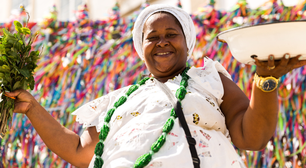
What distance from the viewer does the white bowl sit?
1.16m

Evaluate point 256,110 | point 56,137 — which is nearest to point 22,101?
point 56,137

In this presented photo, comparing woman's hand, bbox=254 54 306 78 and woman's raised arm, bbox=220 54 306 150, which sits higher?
woman's hand, bbox=254 54 306 78

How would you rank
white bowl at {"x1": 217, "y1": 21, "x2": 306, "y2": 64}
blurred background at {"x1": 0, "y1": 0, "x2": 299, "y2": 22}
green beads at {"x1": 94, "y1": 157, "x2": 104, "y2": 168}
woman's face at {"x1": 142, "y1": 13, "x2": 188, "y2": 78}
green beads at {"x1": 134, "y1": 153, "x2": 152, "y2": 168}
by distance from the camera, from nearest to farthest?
white bowl at {"x1": 217, "y1": 21, "x2": 306, "y2": 64}, green beads at {"x1": 134, "y1": 153, "x2": 152, "y2": 168}, green beads at {"x1": 94, "y1": 157, "x2": 104, "y2": 168}, woman's face at {"x1": 142, "y1": 13, "x2": 188, "y2": 78}, blurred background at {"x1": 0, "y1": 0, "x2": 299, "y2": 22}

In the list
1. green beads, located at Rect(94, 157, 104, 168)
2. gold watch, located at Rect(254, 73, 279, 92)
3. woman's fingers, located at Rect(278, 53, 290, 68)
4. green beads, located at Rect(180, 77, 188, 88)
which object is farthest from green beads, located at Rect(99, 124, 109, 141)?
woman's fingers, located at Rect(278, 53, 290, 68)

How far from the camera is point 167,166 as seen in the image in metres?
1.25

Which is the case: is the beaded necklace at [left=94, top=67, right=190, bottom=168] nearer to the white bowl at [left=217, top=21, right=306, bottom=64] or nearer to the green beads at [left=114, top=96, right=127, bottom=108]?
the green beads at [left=114, top=96, right=127, bottom=108]

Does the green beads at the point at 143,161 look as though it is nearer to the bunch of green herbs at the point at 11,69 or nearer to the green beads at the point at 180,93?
A: the green beads at the point at 180,93

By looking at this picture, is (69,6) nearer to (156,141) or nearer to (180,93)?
(180,93)

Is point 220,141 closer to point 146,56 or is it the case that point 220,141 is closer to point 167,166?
point 167,166

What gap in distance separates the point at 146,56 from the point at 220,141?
645mm

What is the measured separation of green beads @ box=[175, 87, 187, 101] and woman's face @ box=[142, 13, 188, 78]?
0.80ft

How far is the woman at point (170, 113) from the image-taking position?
4.19 feet

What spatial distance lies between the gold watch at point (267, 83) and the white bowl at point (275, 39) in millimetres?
79

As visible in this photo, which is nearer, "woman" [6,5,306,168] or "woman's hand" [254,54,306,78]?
"woman's hand" [254,54,306,78]
